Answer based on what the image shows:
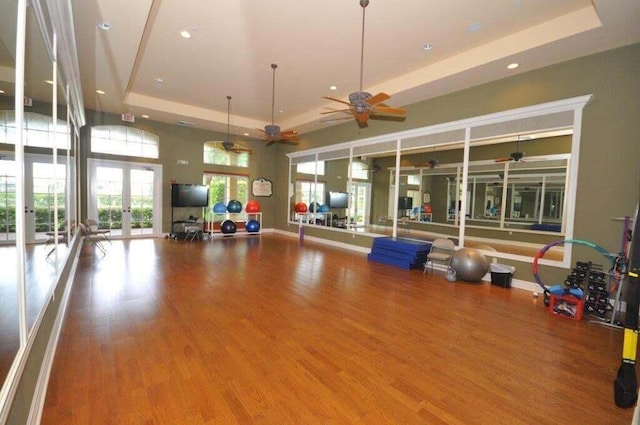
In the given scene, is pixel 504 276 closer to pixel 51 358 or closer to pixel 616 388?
pixel 616 388

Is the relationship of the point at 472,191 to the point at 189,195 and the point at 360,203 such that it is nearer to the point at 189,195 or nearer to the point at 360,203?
the point at 360,203

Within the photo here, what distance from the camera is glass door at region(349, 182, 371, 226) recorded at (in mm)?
9023

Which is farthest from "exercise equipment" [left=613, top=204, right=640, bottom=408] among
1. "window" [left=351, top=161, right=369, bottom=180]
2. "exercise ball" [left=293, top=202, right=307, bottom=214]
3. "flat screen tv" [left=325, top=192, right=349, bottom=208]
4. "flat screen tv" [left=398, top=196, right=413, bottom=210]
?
"exercise ball" [left=293, top=202, right=307, bottom=214]

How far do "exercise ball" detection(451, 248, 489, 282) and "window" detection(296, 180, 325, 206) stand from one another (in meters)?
5.68

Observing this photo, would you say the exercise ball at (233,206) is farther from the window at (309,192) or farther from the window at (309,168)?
the window at (309,168)

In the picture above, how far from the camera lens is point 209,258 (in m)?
6.62

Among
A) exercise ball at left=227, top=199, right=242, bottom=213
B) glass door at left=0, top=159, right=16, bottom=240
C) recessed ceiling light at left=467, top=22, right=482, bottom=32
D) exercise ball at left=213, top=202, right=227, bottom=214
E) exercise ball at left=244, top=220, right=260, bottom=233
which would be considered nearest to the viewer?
glass door at left=0, top=159, right=16, bottom=240

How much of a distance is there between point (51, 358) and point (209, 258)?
412cm

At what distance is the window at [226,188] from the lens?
10.5 meters

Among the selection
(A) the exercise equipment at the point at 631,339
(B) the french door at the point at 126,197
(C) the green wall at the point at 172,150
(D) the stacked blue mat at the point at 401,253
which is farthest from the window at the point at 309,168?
(A) the exercise equipment at the point at 631,339

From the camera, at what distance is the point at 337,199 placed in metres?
9.73

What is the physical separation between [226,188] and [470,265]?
858 cm

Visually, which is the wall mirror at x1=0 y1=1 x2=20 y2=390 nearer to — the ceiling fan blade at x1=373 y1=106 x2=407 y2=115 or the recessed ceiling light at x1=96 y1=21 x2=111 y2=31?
the recessed ceiling light at x1=96 y1=21 x2=111 y2=31

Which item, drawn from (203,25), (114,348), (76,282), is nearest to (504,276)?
(114,348)
